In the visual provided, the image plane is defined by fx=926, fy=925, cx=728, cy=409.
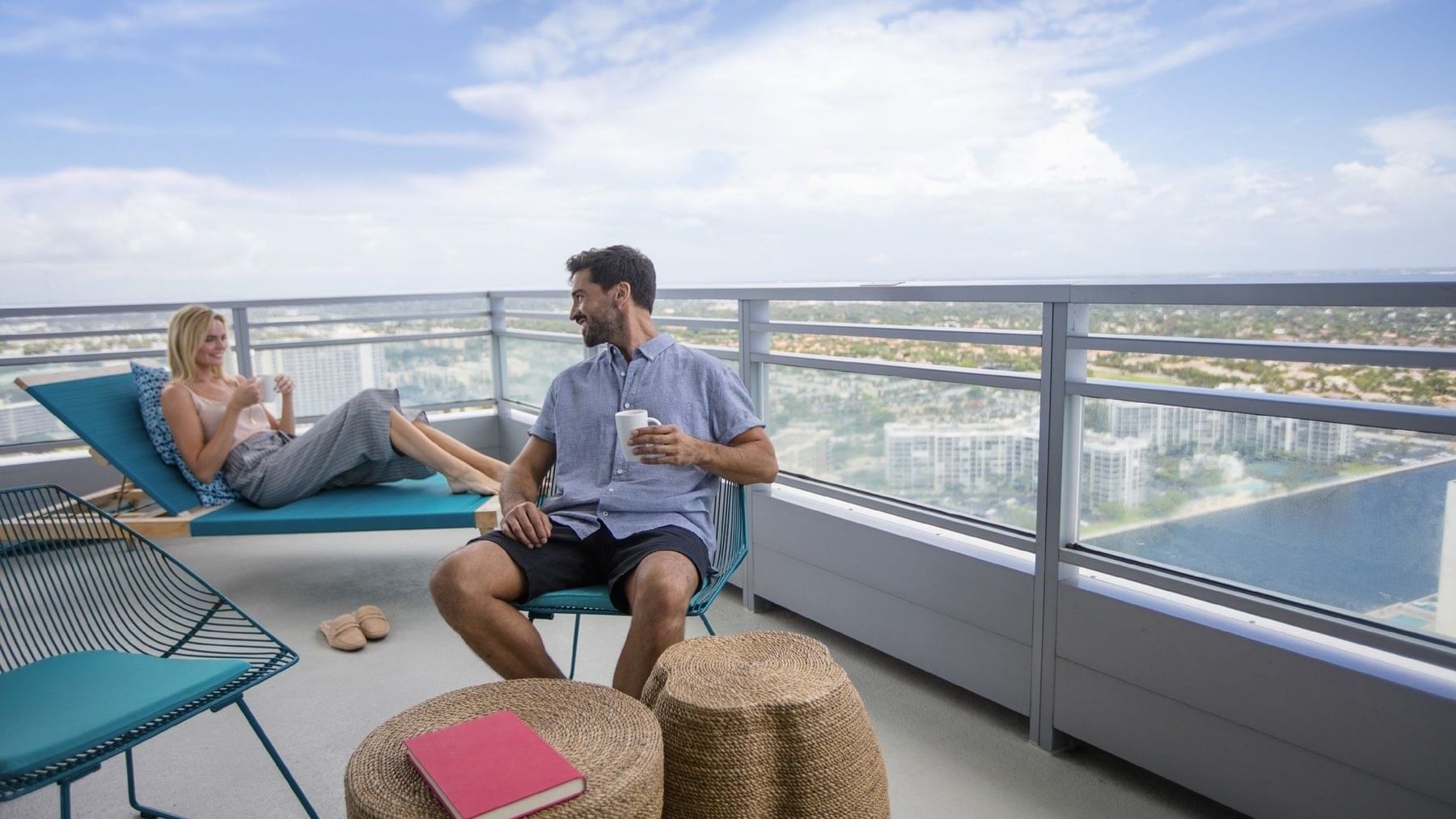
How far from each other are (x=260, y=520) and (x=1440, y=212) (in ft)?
12.0

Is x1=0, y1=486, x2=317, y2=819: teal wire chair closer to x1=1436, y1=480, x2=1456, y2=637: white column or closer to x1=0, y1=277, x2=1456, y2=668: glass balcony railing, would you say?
x1=0, y1=277, x2=1456, y2=668: glass balcony railing

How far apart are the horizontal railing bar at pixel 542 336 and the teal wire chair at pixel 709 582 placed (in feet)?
7.17

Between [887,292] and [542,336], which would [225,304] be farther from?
[887,292]

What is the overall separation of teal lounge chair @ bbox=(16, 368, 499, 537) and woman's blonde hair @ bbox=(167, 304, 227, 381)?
9.5 inches

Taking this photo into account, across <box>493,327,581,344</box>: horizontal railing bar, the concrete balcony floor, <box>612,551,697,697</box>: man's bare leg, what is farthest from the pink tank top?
<box>612,551,697,697</box>: man's bare leg

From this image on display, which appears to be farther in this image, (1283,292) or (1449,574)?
(1283,292)

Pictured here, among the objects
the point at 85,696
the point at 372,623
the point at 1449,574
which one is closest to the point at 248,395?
the point at 372,623

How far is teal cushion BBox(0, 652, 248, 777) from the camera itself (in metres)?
1.47

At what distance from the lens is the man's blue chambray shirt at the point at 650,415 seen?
2291 millimetres

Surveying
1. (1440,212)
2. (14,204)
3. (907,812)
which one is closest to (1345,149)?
(1440,212)

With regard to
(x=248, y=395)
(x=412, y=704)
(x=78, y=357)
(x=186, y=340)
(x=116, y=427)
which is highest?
(x=186, y=340)

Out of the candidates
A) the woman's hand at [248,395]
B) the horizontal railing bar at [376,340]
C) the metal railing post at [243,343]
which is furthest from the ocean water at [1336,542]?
the metal railing post at [243,343]

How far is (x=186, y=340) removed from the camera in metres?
3.59

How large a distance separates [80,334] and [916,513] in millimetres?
4182
